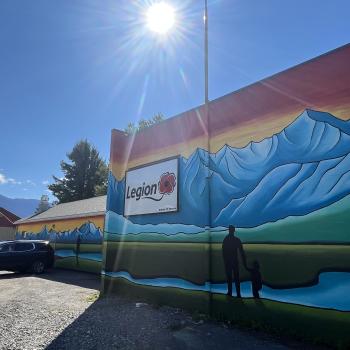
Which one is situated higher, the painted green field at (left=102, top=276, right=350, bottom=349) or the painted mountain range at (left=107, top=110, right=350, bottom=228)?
the painted mountain range at (left=107, top=110, right=350, bottom=228)

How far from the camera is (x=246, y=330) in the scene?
7094 millimetres

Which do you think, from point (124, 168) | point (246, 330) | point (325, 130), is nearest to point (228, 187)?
point (325, 130)

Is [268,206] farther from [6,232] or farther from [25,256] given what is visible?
[6,232]

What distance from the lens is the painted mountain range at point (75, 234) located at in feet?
61.1

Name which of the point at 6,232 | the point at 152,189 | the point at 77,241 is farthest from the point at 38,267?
the point at 6,232

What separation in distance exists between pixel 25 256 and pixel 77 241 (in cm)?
332

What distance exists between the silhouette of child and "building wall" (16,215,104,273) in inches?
467

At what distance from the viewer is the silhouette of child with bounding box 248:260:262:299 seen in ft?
23.7

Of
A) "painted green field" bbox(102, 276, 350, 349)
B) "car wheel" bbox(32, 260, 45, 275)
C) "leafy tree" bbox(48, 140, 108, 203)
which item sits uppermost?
"leafy tree" bbox(48, 140, 108, 203)

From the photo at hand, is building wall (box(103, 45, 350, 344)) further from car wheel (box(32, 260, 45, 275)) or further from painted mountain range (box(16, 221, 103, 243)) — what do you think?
car wheel (box(32, 260, 45, 275))

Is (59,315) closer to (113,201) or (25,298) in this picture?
(25,298)

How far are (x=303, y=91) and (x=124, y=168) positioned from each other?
6.64 m

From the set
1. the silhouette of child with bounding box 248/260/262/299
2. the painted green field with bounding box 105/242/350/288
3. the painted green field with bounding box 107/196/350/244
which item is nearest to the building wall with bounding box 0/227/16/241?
the painted green field with bounding box 105/242/350/288

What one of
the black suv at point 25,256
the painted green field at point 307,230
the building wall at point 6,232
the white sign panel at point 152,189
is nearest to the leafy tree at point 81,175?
the building wall at point 6,232
